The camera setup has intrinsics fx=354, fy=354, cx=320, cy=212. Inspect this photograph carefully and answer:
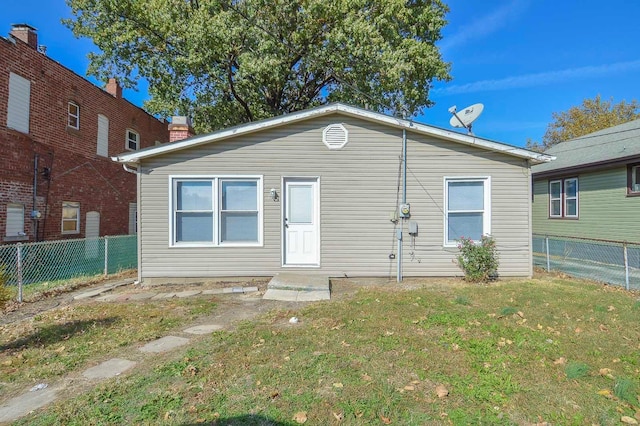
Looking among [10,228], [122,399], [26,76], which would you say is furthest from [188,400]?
[26,76]

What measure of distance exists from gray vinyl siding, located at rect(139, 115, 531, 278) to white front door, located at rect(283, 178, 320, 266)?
5.7 inches

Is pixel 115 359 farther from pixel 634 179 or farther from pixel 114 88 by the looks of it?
pixel 114 88

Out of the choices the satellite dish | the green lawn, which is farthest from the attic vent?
the green lawn

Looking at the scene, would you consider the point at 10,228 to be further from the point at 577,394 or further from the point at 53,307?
the point at 577,394

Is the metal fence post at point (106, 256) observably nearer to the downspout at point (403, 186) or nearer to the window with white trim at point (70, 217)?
the window with white trim at point (70, 217)

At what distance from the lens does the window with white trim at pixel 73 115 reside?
11.7 m

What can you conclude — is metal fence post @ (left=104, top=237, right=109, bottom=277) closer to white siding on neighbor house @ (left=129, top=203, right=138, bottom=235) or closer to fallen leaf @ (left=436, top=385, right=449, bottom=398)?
white siding on neighbor house @ (left=129, top=203, right=138, bottom=235)

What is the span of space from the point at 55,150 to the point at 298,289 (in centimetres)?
964

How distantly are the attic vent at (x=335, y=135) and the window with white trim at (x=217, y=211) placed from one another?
5.49ft

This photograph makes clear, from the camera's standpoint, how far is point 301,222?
25.2 feet

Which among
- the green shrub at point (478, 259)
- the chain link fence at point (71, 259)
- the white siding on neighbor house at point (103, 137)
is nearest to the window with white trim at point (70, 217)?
the chain link fence at point (71, 259)

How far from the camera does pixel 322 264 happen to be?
24.9 ft

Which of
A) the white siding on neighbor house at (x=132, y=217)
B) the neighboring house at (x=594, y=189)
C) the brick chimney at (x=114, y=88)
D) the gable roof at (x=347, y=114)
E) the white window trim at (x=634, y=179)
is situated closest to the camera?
the gable roof at (x=347, y=114)

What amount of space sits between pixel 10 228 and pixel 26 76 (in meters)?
4.30
